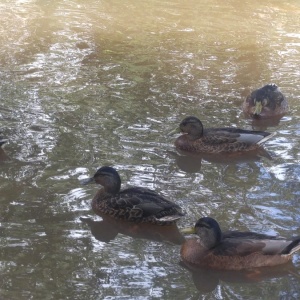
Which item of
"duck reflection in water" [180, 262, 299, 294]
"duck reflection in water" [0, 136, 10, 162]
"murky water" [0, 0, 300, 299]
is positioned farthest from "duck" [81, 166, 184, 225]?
"duck reflection in water" [0, 136, 10, 162]

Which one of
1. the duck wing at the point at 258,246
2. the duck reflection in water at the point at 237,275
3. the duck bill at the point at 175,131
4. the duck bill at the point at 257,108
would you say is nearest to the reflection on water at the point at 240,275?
the duck reflection in water at the point at 237,275

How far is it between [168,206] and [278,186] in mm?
1855

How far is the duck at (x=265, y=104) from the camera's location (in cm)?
1228

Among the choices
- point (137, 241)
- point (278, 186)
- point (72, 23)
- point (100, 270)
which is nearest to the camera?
point (100, 270)

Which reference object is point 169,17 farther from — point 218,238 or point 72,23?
point 218,238

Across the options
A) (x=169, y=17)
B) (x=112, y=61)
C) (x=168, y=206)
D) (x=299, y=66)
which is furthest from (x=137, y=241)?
(x=169, y=17)

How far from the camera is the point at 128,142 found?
10328 mm

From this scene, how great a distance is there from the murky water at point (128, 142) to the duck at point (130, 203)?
162mm

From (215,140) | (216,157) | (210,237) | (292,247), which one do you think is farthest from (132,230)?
(215,140)

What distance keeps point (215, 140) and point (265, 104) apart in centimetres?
200

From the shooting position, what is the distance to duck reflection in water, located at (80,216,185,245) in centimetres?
788

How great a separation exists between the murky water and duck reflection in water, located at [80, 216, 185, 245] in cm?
3

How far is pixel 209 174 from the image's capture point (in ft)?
31.8

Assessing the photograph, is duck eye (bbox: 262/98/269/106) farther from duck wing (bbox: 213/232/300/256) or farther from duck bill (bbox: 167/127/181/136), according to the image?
duck wing (bbox: 213/232/300/256)
